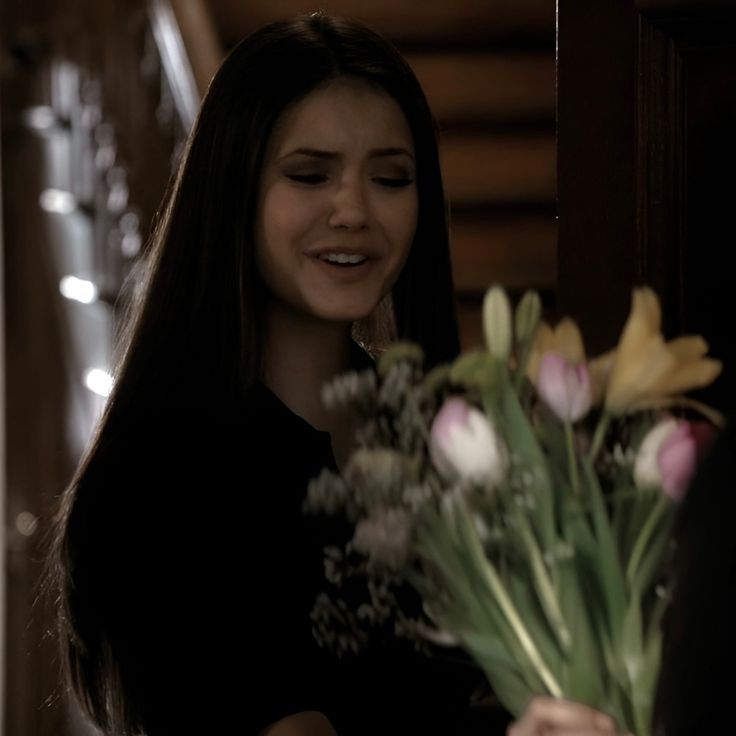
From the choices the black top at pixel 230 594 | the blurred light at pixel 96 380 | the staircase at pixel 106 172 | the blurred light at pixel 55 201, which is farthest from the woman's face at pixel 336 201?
the blurred light at pixel 55 201

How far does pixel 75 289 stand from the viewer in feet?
15.6

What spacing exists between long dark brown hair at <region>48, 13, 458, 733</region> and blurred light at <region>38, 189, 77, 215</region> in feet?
10.9

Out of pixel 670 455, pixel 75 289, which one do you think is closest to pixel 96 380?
pixel 75 289

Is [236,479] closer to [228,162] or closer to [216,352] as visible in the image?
[216,352]

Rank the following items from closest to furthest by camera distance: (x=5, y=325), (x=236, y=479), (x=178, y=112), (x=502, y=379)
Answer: (x=502, y=379) < (x=236, y=479) < (x=178, y=112) < (x=5, y=325)

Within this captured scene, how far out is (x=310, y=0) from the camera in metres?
4.98

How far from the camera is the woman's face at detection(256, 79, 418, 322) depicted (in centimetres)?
143

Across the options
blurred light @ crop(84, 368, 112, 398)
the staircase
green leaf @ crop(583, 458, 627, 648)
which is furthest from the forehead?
blurred light @ crop(84, 368, 112, 398)

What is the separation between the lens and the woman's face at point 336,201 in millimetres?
1426

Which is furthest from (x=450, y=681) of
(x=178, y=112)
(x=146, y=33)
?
(x=146, y=33)

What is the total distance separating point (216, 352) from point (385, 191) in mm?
205

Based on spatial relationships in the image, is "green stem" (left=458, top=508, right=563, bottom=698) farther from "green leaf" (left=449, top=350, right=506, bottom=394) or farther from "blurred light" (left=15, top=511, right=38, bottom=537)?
"blurred light" (left=15, top=511, right=38, bottom=537)

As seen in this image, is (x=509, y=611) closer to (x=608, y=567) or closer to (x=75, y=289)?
(x=608, y=567)

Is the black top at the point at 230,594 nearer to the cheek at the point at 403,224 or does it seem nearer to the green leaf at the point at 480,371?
the cheek at the point at 403,224
